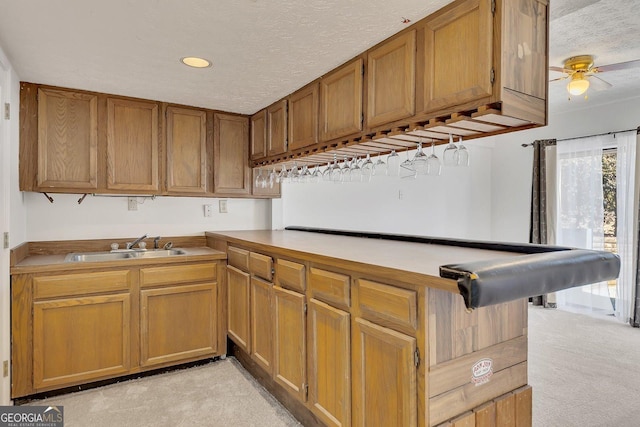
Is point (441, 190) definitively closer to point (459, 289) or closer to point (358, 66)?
point (358, 66)

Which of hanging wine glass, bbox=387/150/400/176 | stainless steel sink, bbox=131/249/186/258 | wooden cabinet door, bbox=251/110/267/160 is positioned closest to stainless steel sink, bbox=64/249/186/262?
stainless steel sink, bbox=131/249/186/258

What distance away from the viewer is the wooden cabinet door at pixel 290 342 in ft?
6.69

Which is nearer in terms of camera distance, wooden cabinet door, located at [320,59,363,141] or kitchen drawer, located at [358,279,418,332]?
kitchen drawer, located at [358,279,418,332]

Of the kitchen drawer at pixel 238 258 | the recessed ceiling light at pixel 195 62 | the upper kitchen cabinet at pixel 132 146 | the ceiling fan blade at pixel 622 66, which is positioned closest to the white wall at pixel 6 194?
the upper kitchen cabinet at pixel 132 146

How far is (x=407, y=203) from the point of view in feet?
16.7

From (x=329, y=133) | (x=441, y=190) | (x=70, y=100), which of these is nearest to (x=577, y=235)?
(x=441, y=190)

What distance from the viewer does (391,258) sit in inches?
67.2

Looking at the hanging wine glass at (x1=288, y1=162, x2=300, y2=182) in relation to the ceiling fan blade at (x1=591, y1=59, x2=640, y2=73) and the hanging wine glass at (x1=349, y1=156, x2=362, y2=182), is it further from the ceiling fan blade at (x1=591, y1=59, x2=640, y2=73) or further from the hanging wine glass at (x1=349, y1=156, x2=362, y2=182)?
the ceiling fan blade at (x1=591, y1=59, x2=640, y2=73)

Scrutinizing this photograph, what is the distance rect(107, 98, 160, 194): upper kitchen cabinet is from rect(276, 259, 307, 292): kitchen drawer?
4.93 feet

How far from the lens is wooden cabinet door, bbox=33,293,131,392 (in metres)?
2.38

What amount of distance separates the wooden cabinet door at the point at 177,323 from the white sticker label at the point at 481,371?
82.0 inches

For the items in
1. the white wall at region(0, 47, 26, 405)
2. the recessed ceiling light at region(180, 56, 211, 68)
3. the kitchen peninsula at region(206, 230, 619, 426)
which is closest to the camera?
the kitchen peninsula at region(206, 230, 619, 426)

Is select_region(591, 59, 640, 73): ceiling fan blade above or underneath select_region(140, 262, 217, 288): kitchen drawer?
above

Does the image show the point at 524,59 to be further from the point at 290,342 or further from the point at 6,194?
the point at 6,194
